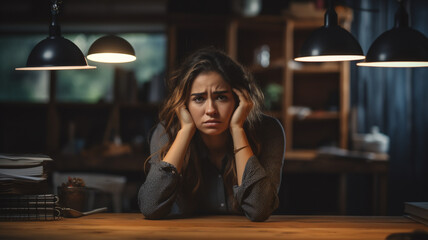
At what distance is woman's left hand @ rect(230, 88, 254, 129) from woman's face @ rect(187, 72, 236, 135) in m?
0.02

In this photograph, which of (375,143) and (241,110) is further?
(375,143)

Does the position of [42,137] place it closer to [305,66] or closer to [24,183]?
[305,66]

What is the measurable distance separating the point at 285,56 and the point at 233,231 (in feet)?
10.3

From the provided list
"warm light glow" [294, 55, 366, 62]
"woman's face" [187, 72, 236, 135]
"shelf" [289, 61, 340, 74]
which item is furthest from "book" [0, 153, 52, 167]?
"shelf" [289, 61, 340, 74]

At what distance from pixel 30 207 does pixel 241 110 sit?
3.09 feet

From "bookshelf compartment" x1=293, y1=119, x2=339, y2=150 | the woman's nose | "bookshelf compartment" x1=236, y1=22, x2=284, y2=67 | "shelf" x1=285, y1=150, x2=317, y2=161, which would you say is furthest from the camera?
"bookshelf compartment" x1=236, y1=22, x2=284, y2=67

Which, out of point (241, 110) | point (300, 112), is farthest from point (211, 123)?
point (300, 112)

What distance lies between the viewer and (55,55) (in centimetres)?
179

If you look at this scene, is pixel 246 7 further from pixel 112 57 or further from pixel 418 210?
pixel 418 210

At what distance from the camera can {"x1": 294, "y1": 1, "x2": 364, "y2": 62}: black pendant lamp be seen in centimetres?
178

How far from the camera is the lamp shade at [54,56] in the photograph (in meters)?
1.78

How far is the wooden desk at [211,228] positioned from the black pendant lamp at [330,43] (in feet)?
2.08

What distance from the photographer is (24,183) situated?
1707mm

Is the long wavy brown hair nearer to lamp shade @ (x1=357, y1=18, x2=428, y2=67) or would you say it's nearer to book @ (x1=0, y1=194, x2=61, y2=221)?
book @ (x1=0, y1=194, x2=61, y2=221)
